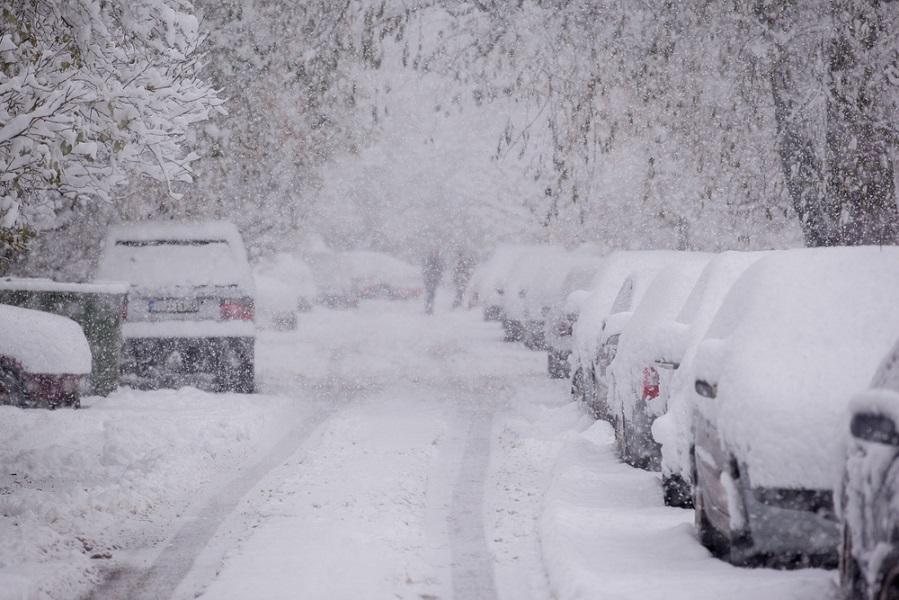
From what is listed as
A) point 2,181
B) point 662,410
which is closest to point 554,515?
point 662,410

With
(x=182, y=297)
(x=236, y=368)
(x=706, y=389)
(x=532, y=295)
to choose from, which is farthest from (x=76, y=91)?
(x=532, y=295)

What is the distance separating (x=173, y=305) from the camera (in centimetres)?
1582

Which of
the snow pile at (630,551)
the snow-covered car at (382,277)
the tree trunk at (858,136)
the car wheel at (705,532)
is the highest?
the tree trunk at (858,136)

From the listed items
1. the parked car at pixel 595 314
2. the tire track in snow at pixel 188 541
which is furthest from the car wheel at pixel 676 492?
the parked car at pixel 595 314

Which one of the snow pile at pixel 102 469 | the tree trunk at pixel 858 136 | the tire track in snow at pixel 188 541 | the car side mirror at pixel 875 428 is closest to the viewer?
the car side mirror at pixel 875 428

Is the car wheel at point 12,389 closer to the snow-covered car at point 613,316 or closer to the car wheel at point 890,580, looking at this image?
the snow-covered car at point 613,316

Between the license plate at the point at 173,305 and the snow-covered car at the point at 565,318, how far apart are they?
197 inches

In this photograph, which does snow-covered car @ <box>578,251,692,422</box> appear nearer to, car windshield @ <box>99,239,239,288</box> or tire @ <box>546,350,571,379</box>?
tire @ <box>546,350,571,379</box>

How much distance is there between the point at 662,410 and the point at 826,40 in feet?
15.6

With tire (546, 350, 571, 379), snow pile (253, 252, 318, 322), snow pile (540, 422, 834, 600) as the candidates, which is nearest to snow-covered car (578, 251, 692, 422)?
snow pile (540, 422, 834, 600)

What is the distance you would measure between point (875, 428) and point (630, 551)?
3.10 metres

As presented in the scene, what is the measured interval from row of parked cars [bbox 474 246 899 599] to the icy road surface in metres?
0.33

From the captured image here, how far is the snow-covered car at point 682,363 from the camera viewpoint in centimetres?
793

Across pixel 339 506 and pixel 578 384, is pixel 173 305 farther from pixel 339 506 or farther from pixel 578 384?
pixel 339 506
